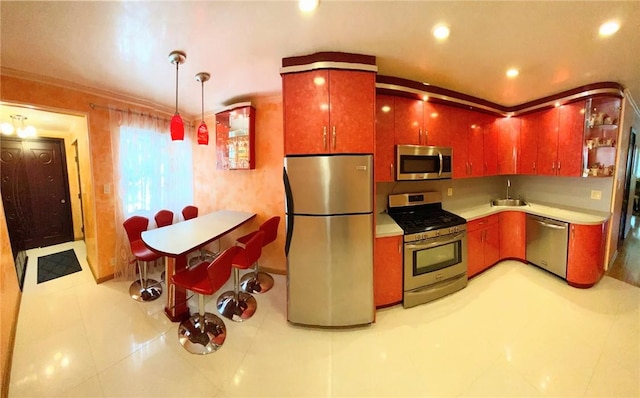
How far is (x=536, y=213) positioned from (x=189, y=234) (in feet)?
14.7

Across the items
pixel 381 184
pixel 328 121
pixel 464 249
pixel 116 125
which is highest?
pixel 116 125

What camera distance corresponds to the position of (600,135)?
2748 mm

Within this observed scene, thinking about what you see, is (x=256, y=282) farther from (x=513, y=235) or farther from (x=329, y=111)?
(x=513, y=235)

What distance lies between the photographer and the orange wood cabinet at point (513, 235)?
325 cm

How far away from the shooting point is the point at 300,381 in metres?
1.58

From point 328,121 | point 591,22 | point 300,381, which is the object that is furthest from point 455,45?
point 300,381

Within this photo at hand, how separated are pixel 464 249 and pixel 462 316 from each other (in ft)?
2.58

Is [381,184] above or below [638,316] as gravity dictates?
above

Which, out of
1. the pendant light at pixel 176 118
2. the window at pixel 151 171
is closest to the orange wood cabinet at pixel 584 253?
the pendant light at pixel 176 118

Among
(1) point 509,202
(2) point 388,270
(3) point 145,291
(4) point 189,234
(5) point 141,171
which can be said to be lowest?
(3) point 145,291

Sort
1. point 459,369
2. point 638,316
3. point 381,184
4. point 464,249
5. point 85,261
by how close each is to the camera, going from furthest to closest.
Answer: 1. point 85,261
2. point 381,184
3. point 464,249
4. point 638,316
5. point 459,369

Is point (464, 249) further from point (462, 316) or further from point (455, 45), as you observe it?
point (455, 45)

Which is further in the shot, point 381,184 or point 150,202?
point 150,202

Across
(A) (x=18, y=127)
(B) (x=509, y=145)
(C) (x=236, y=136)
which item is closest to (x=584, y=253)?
(B) (x=509, y=145)
